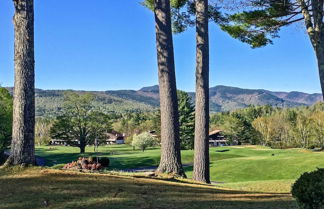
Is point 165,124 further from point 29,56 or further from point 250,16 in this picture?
point 250,16

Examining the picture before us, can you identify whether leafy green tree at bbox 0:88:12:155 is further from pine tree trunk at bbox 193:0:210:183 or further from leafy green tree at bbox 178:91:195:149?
leafy green tree at bbox 178:91:195:149

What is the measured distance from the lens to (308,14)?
1048 cm

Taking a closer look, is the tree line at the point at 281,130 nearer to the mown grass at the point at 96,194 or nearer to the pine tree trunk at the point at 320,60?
the pine tree trunk at the point at 320,60

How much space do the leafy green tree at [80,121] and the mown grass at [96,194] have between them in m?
42.0

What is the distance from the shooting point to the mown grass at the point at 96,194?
474 cm

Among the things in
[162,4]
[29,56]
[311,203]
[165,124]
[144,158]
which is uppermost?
[162,4]

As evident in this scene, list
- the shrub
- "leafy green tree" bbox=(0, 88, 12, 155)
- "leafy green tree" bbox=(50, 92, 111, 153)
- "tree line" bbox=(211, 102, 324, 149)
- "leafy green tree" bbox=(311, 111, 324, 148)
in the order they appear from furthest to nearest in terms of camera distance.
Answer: "tree line" bbox=(211, 102, 324, 149), "leafy green tree" bbox=(311, 111, 324, 148), "leafy green tree" bbox=(50, 92, 111, 153), "leafy green tree" bbox=(0, 88, 12, 155), the shrub

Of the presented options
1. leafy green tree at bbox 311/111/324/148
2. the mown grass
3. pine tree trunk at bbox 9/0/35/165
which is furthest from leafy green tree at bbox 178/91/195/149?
pine tree trunk at bbox 9/0/35/165

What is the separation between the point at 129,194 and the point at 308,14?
27.3 feet

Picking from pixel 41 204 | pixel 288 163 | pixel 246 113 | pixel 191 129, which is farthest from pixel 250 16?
pixel 246 113

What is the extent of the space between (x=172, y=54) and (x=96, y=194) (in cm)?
488

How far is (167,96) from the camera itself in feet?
28.9

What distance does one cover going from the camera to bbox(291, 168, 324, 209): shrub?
13.3 feet

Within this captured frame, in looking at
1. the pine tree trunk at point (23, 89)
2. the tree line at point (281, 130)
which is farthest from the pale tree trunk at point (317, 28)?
the tree line at point (281, 130)
